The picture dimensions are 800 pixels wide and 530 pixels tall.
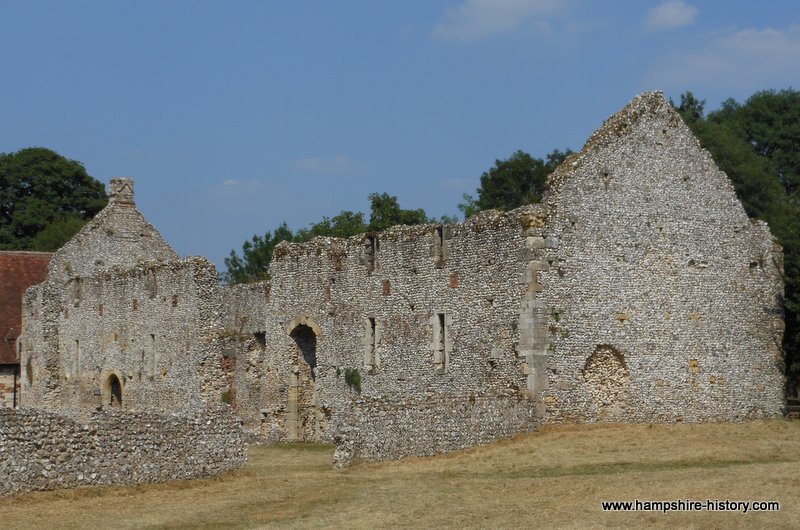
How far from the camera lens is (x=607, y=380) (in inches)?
1193

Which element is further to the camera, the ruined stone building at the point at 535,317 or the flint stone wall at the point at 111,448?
the ruined stone building at the point at 535,317

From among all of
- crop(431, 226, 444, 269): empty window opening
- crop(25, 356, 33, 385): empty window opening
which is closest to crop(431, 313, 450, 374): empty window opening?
crop(431, 226, 444, 269): empty window opening

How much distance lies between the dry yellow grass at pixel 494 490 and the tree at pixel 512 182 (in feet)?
121

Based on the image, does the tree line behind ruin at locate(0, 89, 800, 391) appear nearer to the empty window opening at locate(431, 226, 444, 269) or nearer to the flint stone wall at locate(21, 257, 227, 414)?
the flint stone wall at locate(21, 257, 227, 414)

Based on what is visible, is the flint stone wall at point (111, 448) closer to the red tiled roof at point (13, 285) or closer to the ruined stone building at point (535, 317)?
the ruined stone building at point (535, 317)

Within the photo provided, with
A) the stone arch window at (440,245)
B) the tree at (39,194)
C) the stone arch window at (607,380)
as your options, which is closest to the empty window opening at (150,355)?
the stone arch window at (440,245)

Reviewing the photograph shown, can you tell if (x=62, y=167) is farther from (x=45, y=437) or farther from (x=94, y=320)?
(x=45, y=437)

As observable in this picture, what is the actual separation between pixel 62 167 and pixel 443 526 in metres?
58.8

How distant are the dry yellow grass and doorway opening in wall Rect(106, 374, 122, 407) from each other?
1527 cm

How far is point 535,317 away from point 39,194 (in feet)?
166

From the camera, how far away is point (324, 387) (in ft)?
115

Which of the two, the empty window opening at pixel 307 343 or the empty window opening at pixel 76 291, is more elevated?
the empty window opening at pixel 76 291

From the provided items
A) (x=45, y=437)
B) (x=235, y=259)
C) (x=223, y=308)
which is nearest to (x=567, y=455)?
(x=45, y=437)

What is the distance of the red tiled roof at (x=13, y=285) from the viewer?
49.3 meters
